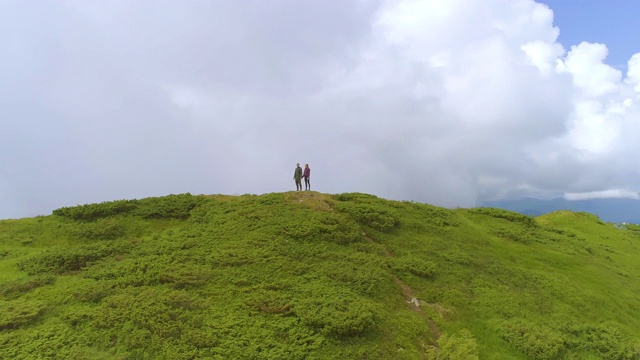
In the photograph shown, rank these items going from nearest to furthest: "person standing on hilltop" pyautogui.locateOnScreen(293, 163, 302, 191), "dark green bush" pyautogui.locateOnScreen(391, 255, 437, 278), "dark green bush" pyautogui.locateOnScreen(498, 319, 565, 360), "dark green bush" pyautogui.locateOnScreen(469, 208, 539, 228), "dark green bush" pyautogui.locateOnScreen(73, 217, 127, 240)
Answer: "dark green bush" pyautogui.locateOnScreen(498, 319, 565, 360) → "dark green bush" pyautogui.locateOnScreen(391, 255, 437, 278) → "dark green bush" pyautogui.locateOnScreen(73, 217, 127, 240) → "person standing on hilltop" pyautogui.locateOnScreen(293, 163, 302, 191) → "dark green bush" pyautogui.locateOnScreen(469, 208, 539, 228)

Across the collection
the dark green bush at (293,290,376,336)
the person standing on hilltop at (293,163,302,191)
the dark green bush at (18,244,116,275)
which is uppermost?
the person standing on hilltop at (293,163,302,191)

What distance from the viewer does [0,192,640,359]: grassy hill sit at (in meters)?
13.3

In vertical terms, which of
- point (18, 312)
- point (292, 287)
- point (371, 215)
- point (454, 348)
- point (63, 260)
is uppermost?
point (371, 215)

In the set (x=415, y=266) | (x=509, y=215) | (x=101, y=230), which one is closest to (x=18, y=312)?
(x=101, y=230)

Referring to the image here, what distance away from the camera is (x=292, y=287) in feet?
53.7

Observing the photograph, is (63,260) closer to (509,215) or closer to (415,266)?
(415,266)

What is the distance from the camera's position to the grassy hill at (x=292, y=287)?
43.8 ft

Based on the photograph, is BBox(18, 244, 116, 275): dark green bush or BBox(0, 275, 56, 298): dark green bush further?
BBox(18, 244, 116, 275): dark green bush

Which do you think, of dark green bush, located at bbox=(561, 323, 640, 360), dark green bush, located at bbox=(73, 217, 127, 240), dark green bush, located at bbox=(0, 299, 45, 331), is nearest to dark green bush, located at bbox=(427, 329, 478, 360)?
dark green bush, located at bbox=(561, 323, 640, 360)

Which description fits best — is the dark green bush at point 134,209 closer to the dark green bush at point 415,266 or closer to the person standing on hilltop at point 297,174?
the person standing on hilltop at point 297,174

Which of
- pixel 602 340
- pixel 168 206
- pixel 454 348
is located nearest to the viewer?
pixel 454 348

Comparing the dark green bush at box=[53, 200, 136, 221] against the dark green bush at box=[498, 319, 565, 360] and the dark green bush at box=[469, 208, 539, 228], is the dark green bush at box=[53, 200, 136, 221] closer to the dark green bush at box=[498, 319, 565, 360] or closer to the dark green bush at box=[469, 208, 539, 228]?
the dark green bush at box=[498, 319, 565, 360]

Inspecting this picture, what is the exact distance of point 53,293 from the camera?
15.8 m

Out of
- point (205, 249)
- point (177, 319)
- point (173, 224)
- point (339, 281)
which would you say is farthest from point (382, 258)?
point (173, 224)
